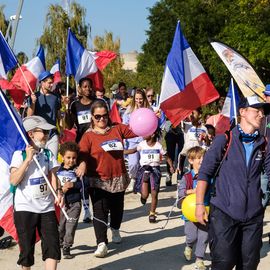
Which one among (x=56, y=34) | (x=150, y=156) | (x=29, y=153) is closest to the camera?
(x=29, y=153)

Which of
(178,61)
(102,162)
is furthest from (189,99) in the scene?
(102,162)

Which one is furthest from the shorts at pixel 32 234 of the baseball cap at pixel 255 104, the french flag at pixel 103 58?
the french flag at pixel 103 58

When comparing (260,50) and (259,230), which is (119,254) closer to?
(259,230)

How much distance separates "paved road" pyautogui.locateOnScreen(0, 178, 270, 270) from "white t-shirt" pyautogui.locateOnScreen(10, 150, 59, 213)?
4.15 ft

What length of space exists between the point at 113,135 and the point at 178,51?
2.26 metres

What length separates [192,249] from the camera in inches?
256

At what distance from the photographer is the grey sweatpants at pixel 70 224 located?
6.48 m

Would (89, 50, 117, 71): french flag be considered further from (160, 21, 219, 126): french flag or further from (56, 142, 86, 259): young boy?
(56, 142, 86, 259): young boy

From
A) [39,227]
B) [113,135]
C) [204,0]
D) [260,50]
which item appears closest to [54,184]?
[39,227]

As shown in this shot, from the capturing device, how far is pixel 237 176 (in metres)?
4.31

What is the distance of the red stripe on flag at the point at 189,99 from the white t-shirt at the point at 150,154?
710 mm

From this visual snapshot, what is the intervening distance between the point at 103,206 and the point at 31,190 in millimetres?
1713

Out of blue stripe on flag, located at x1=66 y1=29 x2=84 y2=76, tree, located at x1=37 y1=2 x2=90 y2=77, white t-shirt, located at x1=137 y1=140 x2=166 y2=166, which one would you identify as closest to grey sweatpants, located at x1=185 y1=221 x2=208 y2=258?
white t-shirt, located at x1=137 y1=140 x2=166 y2=166

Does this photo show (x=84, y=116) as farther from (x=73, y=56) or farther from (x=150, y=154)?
(x=73, y=56)
